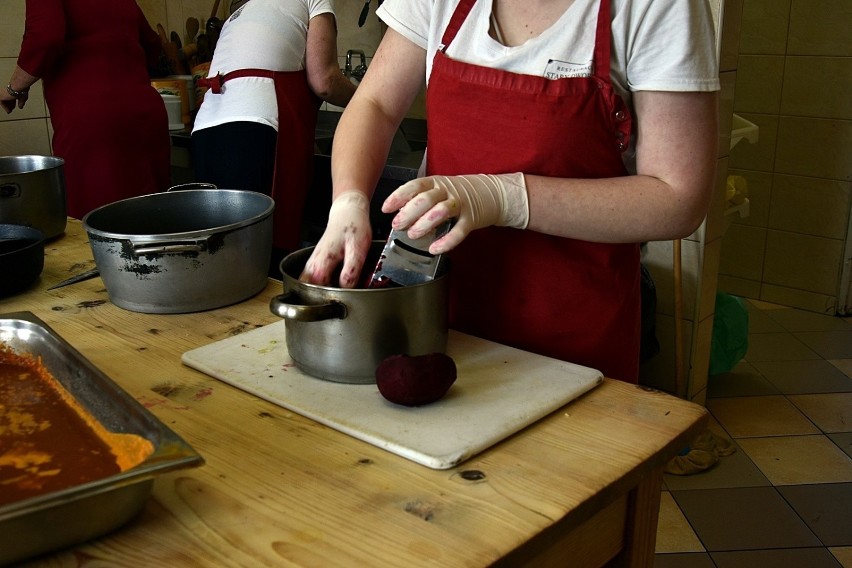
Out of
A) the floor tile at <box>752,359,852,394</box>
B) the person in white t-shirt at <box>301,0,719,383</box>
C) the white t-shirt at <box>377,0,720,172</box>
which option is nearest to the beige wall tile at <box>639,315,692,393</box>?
the floor tile at <box>752,359,852,394</box>

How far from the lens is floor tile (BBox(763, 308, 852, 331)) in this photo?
339cm

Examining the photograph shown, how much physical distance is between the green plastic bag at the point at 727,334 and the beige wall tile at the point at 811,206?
3.27 ft

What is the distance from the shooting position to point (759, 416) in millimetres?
2652

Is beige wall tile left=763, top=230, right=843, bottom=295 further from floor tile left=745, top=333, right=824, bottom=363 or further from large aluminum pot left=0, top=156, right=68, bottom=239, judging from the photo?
large aluminum pot left=0, top=156, right=68, bottom=239

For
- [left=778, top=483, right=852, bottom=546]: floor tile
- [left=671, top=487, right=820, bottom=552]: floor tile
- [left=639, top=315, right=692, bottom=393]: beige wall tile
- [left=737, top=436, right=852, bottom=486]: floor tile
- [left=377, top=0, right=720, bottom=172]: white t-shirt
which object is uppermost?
[left=377, top=0, right=720, bottom=172]: white t-shirt

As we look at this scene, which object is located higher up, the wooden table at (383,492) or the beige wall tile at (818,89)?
the beige wall tile at (818,89)

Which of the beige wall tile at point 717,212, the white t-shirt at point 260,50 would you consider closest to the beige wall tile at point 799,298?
the beige wall tile at point 717,212

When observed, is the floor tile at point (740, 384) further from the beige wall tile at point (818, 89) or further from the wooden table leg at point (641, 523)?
the wooden table leg at point (641, 523)

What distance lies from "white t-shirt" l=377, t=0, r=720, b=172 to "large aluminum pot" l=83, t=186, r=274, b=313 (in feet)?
1.26

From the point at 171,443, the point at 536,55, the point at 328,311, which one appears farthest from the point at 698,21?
the point at 171,443

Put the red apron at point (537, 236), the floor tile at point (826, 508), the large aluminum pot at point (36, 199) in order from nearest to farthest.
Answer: the red apron at point (537, 236)
the large aluminum pot at point (36, 199)
the floor tile at point (826, 508)

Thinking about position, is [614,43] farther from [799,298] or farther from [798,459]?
[799,298]

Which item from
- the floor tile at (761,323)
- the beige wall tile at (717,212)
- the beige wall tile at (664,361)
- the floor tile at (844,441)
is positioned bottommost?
the floor tile at (844,441)

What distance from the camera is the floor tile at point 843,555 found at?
6.29ft
